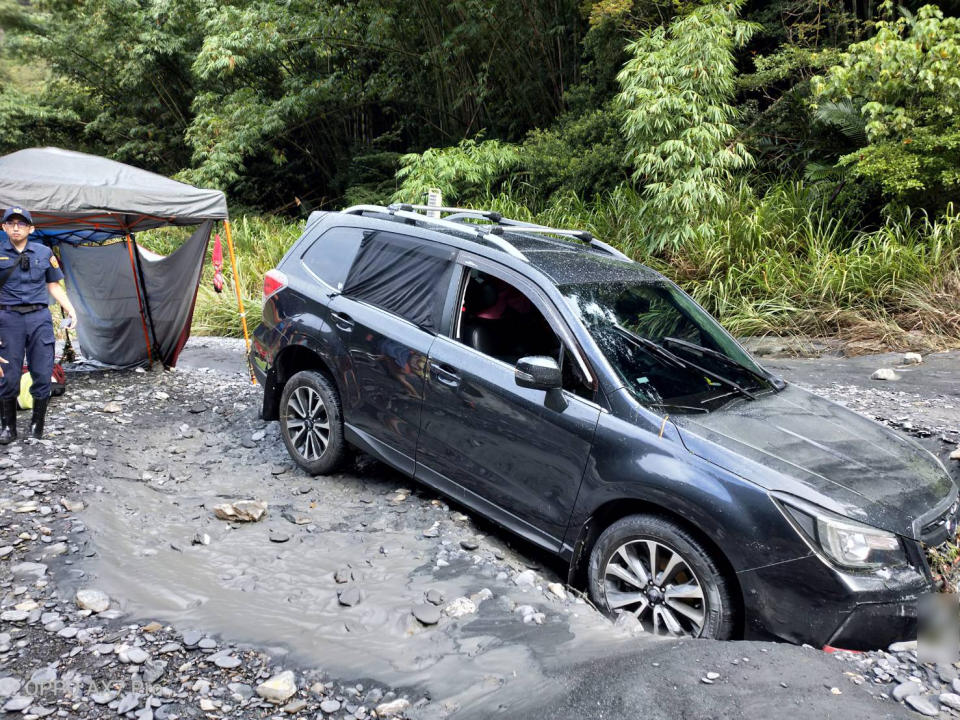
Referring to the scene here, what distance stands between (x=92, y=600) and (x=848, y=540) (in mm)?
3417

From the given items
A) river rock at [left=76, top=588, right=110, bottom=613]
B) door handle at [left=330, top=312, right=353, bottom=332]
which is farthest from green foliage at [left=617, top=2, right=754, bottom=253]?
river rock at [left=76, top=588, right=110, bottom=613]

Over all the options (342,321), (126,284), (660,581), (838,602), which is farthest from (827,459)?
(126,284)

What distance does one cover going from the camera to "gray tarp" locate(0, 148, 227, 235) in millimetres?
6578

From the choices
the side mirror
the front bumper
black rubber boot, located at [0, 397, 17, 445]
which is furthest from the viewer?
black rubber boot, located at [0, 397, 17, 445]

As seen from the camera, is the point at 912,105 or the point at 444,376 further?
the point at 912,105

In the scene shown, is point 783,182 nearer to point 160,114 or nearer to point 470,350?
point 470,350

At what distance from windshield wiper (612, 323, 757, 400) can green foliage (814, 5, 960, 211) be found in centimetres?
617

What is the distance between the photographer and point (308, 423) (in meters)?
5.23

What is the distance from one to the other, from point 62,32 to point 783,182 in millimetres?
21273

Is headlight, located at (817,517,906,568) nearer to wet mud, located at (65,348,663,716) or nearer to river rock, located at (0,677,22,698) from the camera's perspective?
wet mud, located at (65,348,663,716)

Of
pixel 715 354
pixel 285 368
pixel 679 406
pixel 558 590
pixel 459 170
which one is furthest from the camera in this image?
pixel 459 170

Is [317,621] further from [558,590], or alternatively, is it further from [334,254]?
[334,254]

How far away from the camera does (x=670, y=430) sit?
3324 millimetres

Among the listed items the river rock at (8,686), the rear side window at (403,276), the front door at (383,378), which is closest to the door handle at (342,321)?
the front door at (383,378)
